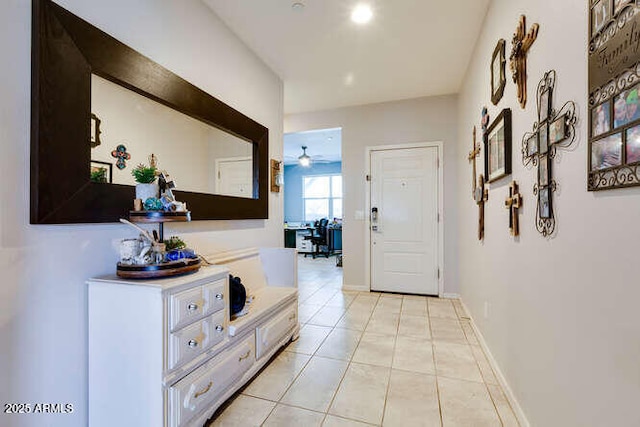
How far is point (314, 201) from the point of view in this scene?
8.63m

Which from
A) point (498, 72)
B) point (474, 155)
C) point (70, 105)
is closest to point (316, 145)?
point (474, 155)

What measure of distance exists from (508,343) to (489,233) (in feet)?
2.71

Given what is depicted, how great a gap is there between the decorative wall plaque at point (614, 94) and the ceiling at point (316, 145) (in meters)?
4.20

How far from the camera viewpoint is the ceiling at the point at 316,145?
5641 millimetres

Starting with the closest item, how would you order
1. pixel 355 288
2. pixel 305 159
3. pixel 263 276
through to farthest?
pixel 263 276 < pixel 355 288 < pixel 305 159

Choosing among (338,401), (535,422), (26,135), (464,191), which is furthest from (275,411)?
(464,191)

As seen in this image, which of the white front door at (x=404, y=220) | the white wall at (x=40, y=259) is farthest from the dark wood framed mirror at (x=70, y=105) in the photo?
the white front door at (x=404, y=220)

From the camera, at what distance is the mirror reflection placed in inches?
54.9

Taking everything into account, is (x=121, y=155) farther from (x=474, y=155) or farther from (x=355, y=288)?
(x=355, y=288)

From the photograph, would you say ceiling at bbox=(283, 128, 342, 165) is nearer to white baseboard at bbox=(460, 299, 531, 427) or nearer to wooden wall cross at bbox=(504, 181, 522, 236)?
wooden wall cross at bbox=(504, 181, 522, 236)

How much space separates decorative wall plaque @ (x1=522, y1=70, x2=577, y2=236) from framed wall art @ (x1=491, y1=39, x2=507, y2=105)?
632mm

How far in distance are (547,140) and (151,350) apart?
1914 mm

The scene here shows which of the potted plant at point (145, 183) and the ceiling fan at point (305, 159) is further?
the ceiling fan at point (305, 159)

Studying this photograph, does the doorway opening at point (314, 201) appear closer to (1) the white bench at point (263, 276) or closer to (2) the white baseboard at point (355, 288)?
(2) the white baseboard at point (355, 288)
